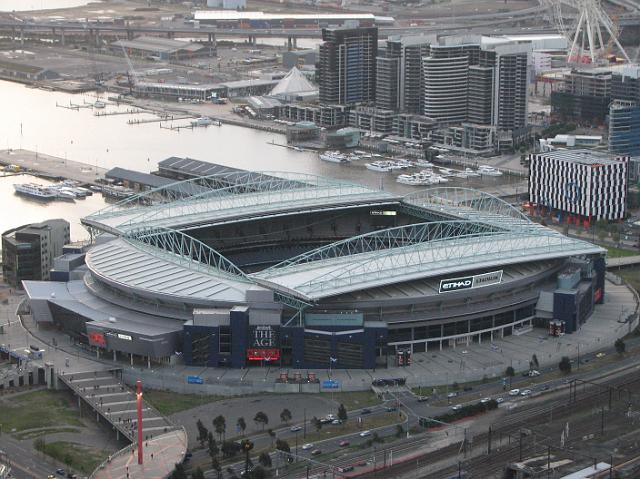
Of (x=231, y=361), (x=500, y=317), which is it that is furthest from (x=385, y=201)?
(x=231, y=361)

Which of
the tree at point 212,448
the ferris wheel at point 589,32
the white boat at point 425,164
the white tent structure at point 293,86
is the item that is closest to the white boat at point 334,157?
the white boat at point 425,164

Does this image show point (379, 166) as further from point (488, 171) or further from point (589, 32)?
point (589, 32)

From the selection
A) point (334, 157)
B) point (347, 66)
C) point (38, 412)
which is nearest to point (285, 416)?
point (38, 412)

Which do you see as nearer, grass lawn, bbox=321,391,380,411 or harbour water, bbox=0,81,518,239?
grass lawn, bbox=321,391,380,411

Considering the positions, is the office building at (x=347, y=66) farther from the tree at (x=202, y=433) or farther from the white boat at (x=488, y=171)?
the tree at (x=202, y=433)

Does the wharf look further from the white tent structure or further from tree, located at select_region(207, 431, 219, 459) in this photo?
tree, located at select_region(207, 431, 219, 459)

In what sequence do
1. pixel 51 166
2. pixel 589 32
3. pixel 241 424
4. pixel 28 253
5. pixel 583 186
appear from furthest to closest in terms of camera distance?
pixel 589 32 → pixel 51 166 → pixel 583 186 → pixel 28 253 → pixel 241 424

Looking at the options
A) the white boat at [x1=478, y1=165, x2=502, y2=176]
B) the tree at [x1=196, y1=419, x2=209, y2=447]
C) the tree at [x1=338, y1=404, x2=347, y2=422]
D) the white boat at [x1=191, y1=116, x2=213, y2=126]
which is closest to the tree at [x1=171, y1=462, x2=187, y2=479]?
the tree at [x1=196, y1=419, x2=209, y2=447]
